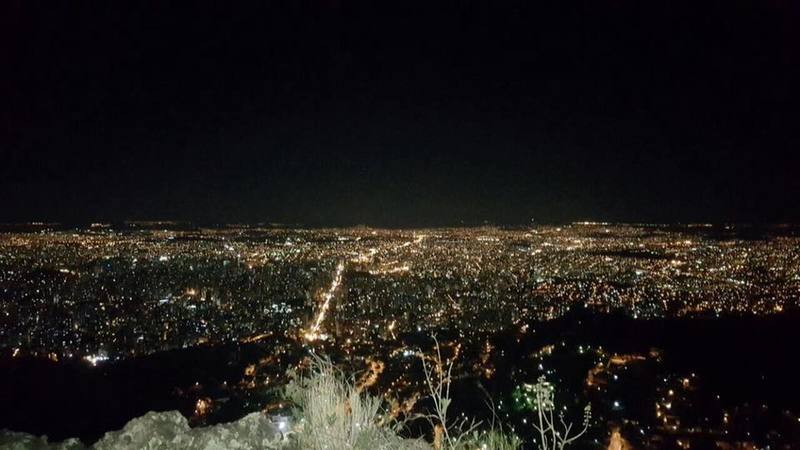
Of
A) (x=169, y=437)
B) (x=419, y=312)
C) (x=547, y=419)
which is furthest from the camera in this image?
(x=419, y=312)

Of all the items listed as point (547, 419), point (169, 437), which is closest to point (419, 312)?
point (547, 419)

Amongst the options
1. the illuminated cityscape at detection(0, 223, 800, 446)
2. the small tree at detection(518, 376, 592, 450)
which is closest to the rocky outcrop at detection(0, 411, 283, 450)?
the small tree at detection(518, 376, 592, 450)

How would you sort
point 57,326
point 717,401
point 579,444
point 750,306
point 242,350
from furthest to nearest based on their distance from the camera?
point 750,306
point 57,326
point 242,350
point 717,401
point 579,444

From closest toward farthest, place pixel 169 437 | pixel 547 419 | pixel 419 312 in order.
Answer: pixel 169 437 < pixel 547 419 < pixel 419 312

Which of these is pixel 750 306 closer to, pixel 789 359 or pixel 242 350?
pixel 789 359

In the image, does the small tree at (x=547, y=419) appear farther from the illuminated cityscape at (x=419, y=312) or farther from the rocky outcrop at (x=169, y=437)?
the illuminated cityscape at (x=419, y=312)

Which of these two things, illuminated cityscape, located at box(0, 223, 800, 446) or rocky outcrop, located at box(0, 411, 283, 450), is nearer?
rocky outcrop, located at box(0, 411, 283, 450)

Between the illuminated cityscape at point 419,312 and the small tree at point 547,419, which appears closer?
the small tree at point 547,419

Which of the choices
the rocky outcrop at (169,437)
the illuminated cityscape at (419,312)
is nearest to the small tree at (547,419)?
the rocky outcrop at (169,437)

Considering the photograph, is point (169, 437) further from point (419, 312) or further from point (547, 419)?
point (419, 312)

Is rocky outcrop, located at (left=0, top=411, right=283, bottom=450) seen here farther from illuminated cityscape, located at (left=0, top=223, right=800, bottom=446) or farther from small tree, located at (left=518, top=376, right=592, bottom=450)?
illuminated cityscape, located at (left=0, top=223, right=800, bottom=446)

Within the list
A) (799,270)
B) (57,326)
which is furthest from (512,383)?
(799,270)
